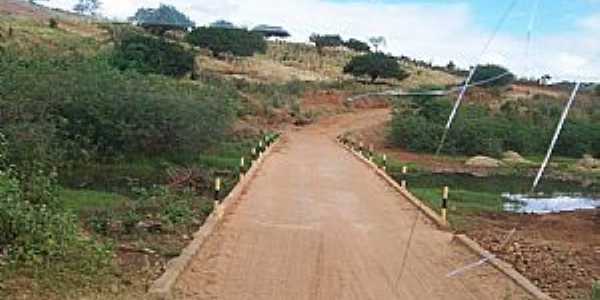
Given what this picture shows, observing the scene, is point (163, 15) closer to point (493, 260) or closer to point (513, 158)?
point (513, 158)

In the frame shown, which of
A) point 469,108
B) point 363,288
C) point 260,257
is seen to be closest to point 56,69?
point 260,257

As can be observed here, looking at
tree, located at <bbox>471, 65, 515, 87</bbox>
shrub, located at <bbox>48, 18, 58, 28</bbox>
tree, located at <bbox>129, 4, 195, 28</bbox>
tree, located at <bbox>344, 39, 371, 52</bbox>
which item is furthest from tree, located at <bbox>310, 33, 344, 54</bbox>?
tree, located at <bbox>471, 65, 515, 87</bbox>

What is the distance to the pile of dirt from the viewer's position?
13.4m

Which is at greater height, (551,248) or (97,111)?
(551,248)

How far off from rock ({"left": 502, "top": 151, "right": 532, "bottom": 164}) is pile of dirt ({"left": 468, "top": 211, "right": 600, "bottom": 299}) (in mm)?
22537

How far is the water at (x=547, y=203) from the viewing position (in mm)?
29141

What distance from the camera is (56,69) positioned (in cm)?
3133

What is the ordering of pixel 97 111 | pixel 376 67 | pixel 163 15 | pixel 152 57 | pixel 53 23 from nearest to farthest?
pixel 97 111
pixel 152 57
pixel 53 23
pixel 376 67
pixel 163 15

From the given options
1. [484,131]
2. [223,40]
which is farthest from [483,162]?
[223,40]

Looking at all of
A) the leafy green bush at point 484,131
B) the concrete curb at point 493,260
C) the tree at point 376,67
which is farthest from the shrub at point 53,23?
the concrete curb at point 493,260

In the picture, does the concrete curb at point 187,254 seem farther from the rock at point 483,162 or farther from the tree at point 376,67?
the tree at point 376,67

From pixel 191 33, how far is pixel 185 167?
53.0 m

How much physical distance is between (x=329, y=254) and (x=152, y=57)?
45189 mm

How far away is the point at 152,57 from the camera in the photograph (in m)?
58.2
